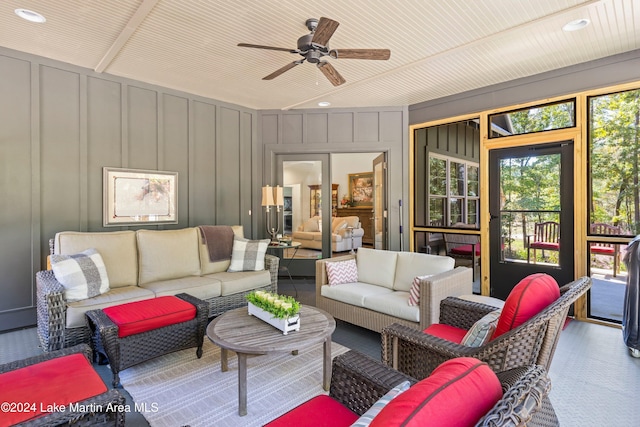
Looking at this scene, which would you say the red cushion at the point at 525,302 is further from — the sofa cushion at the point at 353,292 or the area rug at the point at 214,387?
the sofa cushion at the point at 353,292

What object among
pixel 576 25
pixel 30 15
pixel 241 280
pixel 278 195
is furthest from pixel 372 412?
pixel 278 195

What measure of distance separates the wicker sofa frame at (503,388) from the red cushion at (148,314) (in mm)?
1748

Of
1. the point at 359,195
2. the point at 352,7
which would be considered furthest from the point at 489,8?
the point at 359,195

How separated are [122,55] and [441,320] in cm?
414

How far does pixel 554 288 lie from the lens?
5.39 ft

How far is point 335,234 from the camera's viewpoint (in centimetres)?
720

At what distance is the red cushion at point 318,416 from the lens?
4.25 feet

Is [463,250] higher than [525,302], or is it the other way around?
[525,302]

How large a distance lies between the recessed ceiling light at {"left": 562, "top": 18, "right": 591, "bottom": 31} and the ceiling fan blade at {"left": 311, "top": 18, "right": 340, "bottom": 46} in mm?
2243

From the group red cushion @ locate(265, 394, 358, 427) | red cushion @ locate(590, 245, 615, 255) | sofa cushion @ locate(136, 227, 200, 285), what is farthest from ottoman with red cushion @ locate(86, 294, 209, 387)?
red cushion @ locate(590, 245, 615, 255)

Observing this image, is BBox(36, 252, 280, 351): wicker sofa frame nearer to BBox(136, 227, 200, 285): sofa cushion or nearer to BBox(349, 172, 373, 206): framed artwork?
BBox(136, 227, 200, 285): sofa cushion

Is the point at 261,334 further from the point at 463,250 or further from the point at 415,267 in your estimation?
the point at 463,250

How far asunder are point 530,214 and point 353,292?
8.74 feet

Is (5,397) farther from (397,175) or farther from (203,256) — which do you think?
(397,175)
